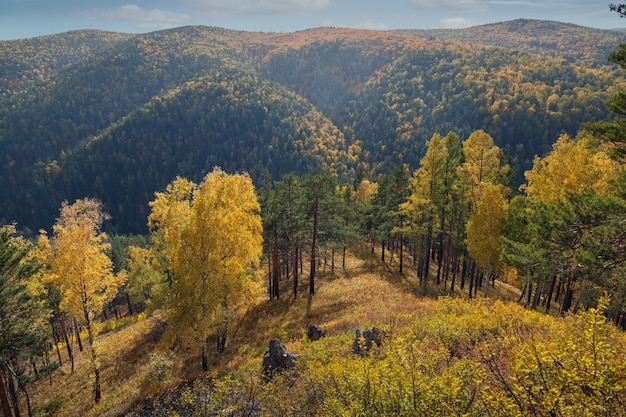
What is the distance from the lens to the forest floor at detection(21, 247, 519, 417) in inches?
811

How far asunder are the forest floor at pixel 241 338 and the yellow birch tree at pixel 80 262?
2267 millimetres

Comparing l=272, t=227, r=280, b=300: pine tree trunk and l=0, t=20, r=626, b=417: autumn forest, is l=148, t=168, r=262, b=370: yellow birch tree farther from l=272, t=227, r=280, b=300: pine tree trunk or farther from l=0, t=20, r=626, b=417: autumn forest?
l=272, t=227, r=280, b=300: pine tree trunk

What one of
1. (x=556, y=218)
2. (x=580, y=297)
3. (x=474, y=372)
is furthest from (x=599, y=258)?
(x=580, y=297)

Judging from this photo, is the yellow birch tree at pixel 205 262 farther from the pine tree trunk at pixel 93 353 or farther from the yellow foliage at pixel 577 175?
the yellow foliage at pixel 577 175

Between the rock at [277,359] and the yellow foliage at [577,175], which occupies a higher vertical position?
the yellow foliage at [577,175]

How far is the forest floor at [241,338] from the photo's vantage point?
20.6 m

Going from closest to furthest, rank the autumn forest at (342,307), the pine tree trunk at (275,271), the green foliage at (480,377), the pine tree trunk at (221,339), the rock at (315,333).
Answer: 1. the green foliage at (480,377)
2. the autumn forest at (342,307)
3. the rock at (315,333)
4. the pine tree trunk at (221,339)
5. the pine tree trunk at (275,271)

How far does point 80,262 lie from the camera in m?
21.0

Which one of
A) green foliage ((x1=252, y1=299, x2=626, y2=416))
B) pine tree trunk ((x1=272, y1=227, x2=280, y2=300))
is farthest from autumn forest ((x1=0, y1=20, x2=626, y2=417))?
pine tree trunk ((x1=272, y1=227, x2=280, y2=300))

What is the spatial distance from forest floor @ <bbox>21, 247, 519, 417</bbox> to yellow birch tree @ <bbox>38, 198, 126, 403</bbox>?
2267 mm

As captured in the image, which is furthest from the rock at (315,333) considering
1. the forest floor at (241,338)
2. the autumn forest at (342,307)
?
the forest floor at (241,338)

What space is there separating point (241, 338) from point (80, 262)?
39.6 ft

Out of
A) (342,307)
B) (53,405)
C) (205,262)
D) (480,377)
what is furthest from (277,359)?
(53,405)

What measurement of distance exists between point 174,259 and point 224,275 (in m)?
2.70
